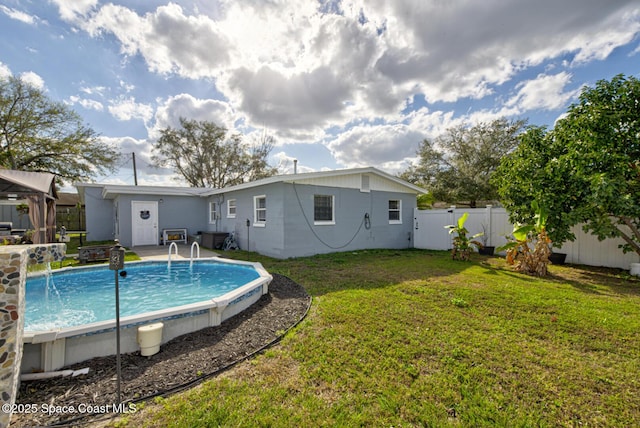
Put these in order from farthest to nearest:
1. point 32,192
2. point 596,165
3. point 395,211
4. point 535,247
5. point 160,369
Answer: point 395,211 < point 32,192 < point 535,247 < point 596,165 < point 160,369

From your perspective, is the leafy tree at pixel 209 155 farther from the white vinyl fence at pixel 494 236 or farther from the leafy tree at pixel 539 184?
the leafy tree at pixel 539 184

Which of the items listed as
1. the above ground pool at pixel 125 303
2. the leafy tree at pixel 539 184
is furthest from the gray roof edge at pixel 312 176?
the leafy tree at pixel 539 184

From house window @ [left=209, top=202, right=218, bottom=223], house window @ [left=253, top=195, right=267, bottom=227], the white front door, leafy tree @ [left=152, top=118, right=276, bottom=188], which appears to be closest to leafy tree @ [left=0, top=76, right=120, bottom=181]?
leafy tree @ [left=152, top=118, right=276, bottom=188]

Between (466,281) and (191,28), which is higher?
(191,28)

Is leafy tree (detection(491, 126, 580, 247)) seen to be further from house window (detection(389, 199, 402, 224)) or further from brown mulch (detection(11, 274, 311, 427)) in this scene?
brown mulch (detection(11, 274, 311, 427))

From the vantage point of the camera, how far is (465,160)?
19984 millimetres

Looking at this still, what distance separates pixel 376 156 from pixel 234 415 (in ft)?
74.3

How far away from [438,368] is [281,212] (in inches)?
275

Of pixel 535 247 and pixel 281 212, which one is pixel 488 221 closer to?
pixel 535 247

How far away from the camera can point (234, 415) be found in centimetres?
210

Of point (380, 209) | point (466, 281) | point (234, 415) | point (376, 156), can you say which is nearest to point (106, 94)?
point (380, 209)

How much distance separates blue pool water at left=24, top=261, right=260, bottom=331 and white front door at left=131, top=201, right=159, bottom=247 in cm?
618

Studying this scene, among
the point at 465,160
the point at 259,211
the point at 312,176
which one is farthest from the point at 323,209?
the point at 465,160

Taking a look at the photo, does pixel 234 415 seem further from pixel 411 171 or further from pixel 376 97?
pixel 411 171
